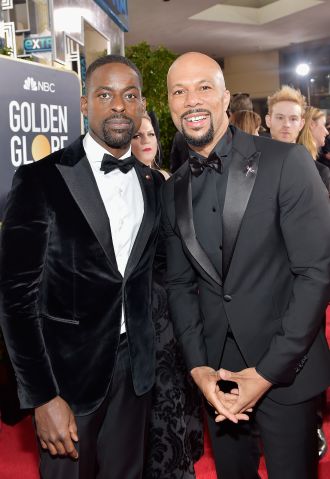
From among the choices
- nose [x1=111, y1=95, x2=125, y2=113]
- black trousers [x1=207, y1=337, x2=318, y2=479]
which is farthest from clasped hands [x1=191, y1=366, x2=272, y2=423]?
nose [x1=111, y1=95, x2=125, y2=113]

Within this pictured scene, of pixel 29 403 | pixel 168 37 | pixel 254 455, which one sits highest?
pixel 168 37

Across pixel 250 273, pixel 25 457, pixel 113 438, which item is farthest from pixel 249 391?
pixel 25 457

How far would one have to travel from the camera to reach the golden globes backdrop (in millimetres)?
2828

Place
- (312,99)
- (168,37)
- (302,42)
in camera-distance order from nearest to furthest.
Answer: (168,37) → (302,42) → (312,99)

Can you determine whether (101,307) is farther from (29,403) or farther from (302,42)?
(302,42)

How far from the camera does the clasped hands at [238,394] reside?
5.77 ft

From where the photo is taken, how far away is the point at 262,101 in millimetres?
18969

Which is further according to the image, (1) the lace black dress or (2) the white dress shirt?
(1) the lace black dress

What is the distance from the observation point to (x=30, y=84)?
9.89ft

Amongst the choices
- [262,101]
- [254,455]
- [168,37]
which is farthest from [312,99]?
[254,455]

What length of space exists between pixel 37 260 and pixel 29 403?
493mm

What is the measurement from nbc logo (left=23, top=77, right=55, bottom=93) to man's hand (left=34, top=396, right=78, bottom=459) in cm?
189

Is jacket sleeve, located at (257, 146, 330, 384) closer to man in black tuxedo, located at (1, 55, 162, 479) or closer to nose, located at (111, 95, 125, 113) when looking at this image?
man in black tuxedo, located at (1, 55, 162, 479)

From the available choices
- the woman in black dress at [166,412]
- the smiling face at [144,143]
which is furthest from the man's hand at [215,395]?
the smiling face at [144,143]
